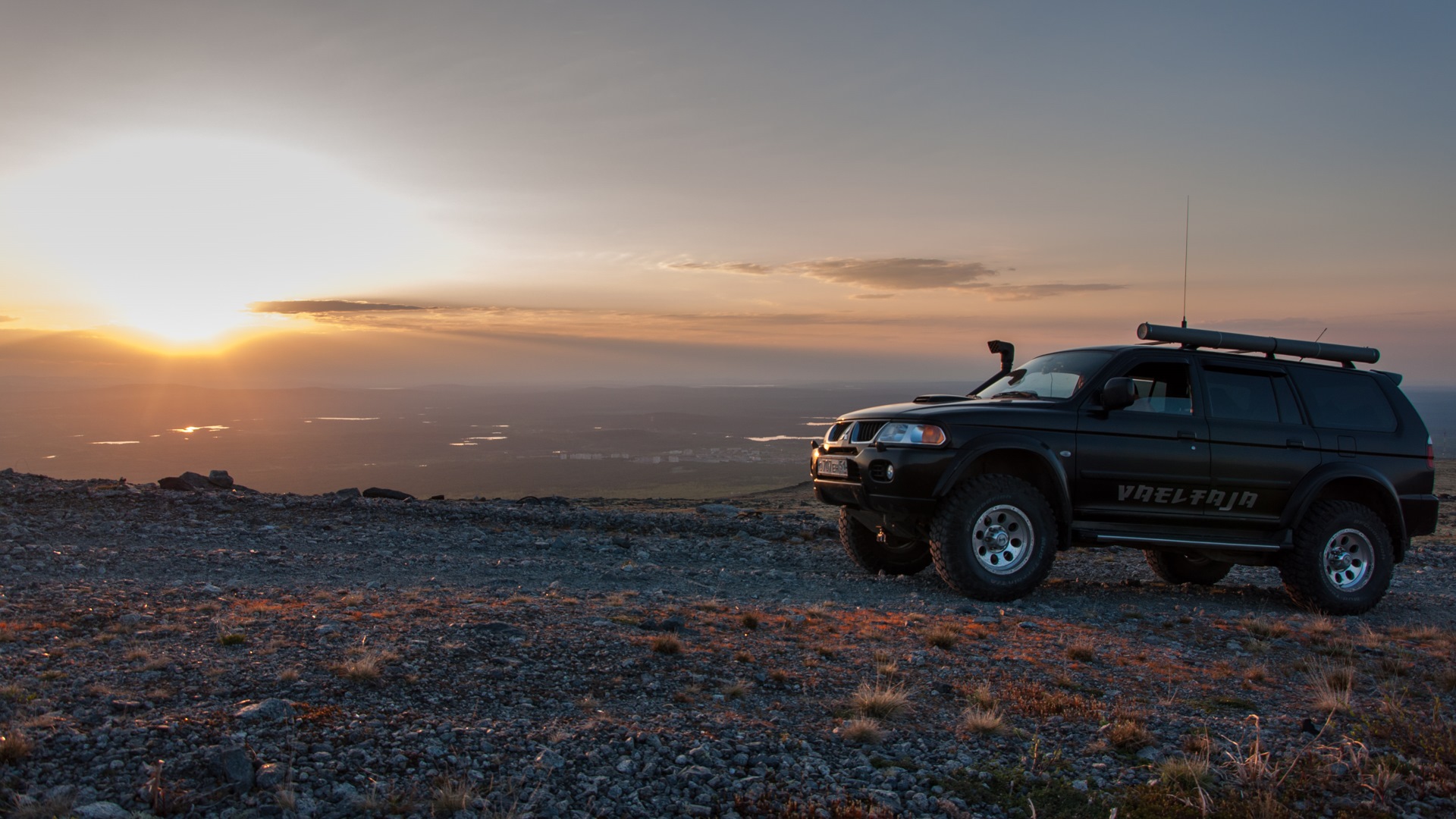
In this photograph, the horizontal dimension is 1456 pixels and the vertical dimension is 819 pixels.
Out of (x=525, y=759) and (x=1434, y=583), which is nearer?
(x=525, y=759)

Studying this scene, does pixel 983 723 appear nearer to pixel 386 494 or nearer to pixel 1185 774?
pixel 1185 774

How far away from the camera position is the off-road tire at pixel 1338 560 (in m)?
8.55

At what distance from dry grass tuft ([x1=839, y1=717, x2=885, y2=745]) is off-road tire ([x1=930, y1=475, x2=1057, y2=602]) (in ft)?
11.8

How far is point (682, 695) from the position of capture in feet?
16.6

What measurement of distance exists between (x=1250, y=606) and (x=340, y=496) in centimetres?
1361

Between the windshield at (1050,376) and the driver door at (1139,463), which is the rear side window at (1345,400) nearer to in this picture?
the driver door at (1139,463)

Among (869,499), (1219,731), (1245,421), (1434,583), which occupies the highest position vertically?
(1245,421)

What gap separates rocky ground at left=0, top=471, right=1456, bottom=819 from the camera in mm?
3814

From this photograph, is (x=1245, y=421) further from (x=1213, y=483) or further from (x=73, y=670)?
(x=73, y=670)

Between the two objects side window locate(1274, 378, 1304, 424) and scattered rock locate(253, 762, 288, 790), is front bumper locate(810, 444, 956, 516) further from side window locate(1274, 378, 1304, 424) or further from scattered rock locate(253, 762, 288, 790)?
scattered rock locate(253, 762, 288, 790)

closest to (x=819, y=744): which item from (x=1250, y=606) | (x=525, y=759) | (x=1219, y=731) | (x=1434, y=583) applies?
(x=525, y=759)

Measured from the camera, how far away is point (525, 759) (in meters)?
4.03

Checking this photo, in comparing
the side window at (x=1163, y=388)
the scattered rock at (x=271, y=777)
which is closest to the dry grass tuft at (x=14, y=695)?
the scattered rock at (x=271, y=777)

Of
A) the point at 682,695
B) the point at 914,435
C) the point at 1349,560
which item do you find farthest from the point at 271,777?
the point at 1349,560
